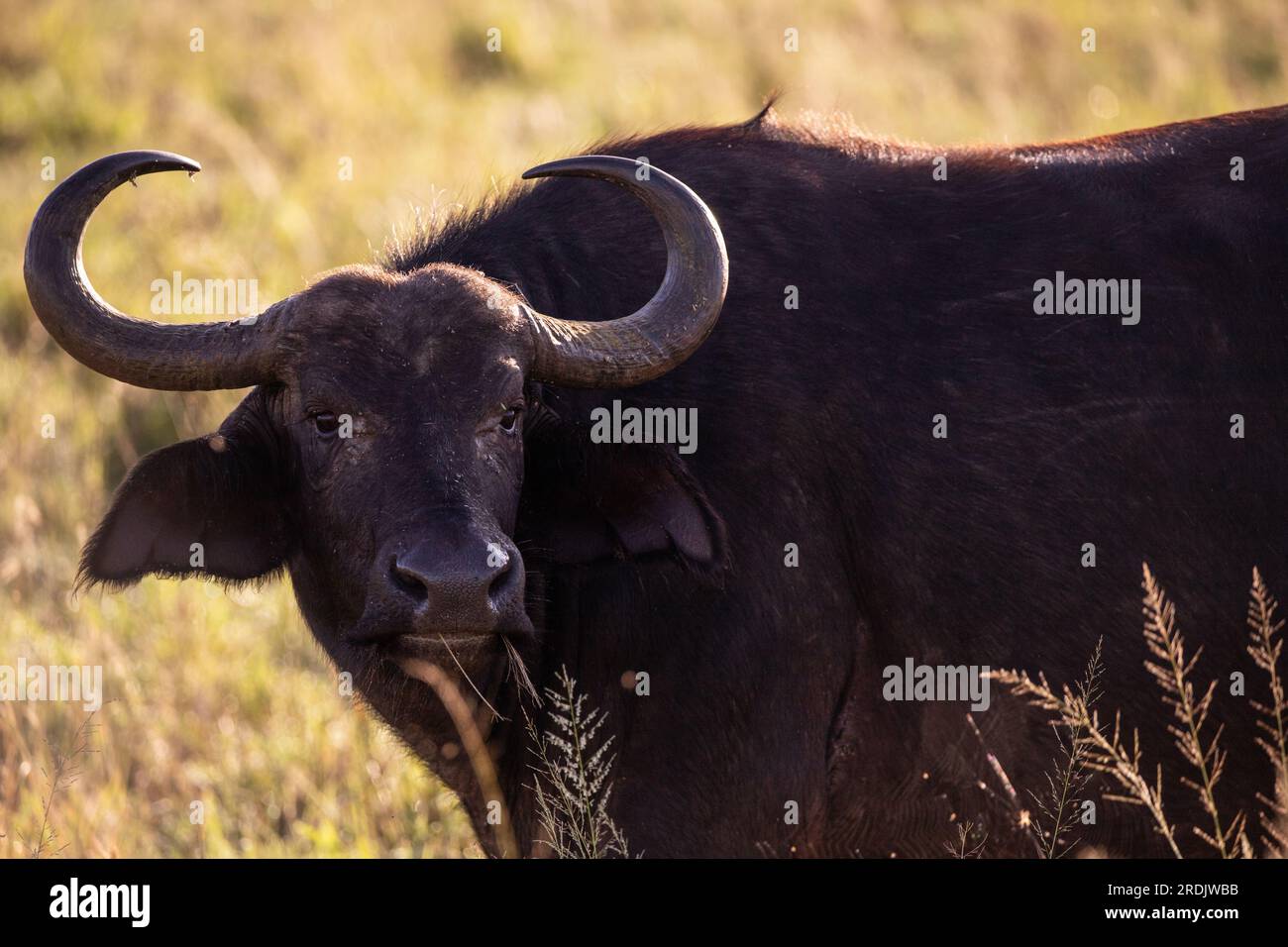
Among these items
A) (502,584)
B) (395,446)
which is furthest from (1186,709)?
(395,446)

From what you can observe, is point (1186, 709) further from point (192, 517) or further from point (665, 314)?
point (192, 517)

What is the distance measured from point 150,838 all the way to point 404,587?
3.09m

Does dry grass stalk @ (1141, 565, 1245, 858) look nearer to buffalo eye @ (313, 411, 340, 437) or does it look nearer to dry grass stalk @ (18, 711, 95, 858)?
buffalo eye @ (313, 411, 340, 437)

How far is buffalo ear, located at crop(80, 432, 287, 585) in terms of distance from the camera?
16.6 feet

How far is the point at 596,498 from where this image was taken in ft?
17.0

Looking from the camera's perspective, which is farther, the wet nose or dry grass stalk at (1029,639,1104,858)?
dry grass stalk at (1029,639,1104,858)

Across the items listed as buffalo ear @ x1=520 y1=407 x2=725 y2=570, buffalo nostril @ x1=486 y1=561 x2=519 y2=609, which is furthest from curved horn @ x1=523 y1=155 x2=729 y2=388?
buffalo nostril @ x1=486 y1=561 x2=519 y2=609

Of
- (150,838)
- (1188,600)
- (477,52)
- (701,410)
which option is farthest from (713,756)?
(477,52)

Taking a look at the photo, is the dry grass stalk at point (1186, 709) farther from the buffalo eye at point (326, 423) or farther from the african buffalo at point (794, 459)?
the buffalo eye at point (326, 423)

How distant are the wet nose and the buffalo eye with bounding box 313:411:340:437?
59cm

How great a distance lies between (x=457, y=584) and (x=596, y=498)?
3.03ft

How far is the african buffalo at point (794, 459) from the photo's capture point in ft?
16.1

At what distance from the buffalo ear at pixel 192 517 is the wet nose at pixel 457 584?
3.20 ft

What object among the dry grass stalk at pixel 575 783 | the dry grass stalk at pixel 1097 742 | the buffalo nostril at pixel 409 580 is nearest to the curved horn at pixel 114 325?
the buffalo nostril at pixel 409 580
